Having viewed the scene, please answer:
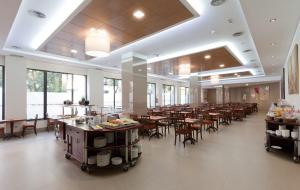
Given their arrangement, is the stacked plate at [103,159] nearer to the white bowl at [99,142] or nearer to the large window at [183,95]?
the white bowl at [99,142]

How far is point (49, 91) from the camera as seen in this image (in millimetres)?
8430

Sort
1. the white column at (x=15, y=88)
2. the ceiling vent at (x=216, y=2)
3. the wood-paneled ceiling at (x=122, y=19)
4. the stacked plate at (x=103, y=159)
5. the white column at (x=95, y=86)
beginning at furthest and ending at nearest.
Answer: the white column at (x=95, y=86)
the white column at (x=15, y=88)
the stacked plate at (x=103, y=159)
the wood-paneled ceiling at (x=122, y=19)
the ceiling vent at (x=216, y=2)

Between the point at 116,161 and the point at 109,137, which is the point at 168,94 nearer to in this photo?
the point at 109,137

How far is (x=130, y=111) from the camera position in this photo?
6.89 metres

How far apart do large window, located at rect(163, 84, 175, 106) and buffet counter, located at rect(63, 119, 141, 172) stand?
40.1 ft

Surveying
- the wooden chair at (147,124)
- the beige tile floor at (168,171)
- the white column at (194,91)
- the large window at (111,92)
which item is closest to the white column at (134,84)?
the wooden chair at (147,124)

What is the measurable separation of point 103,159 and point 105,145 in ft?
0.93

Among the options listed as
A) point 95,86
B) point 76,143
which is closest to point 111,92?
point 95,86

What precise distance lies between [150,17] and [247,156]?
13.9ft

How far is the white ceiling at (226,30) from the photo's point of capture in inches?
130

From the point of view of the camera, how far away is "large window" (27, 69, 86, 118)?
25.8 feet

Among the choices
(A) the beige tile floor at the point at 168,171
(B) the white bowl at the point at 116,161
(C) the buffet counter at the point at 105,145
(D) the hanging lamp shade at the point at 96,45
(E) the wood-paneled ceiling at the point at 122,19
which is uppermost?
(E) the wood-paneled ceiling at the point at 122,19

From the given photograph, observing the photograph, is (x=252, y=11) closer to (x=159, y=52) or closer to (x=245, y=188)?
(x=245, y=188)

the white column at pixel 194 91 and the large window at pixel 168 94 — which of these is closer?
the white column at pixel 194 91
